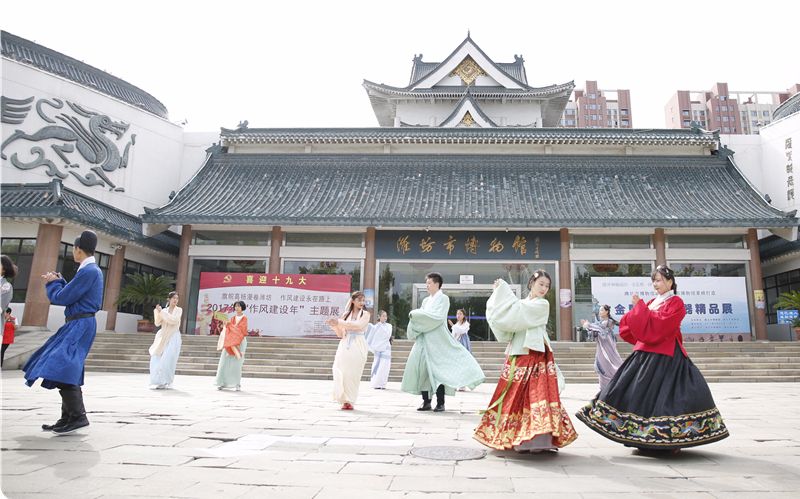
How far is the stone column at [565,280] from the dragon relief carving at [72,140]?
15.6 metres

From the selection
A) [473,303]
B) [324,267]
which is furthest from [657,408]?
[324,267]

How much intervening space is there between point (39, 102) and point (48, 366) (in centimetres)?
1673

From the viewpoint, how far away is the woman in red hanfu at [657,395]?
3.89 m

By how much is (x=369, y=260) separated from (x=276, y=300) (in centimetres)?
322

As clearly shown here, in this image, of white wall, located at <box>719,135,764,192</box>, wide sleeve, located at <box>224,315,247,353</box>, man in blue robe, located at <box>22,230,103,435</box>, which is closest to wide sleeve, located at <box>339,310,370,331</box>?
man in blue robe, located at <box>22,230,103,435</box>

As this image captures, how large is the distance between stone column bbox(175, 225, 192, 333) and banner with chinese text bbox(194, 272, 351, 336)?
0.57 m

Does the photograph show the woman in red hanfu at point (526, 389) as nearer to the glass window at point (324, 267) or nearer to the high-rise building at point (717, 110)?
the glass window at point (324, 267)

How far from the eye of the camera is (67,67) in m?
20.2

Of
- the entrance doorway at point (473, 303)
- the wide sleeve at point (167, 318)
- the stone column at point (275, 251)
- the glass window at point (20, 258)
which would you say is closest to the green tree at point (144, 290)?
the glass window at point (20, 258)

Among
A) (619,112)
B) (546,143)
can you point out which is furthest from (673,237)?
(619,112)

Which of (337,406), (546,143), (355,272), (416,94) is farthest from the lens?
(416,94)

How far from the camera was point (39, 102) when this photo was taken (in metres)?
17.4

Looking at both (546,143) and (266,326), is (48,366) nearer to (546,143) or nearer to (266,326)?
(266,326)

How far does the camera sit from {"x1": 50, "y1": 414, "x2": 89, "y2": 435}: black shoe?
14.4 ft
